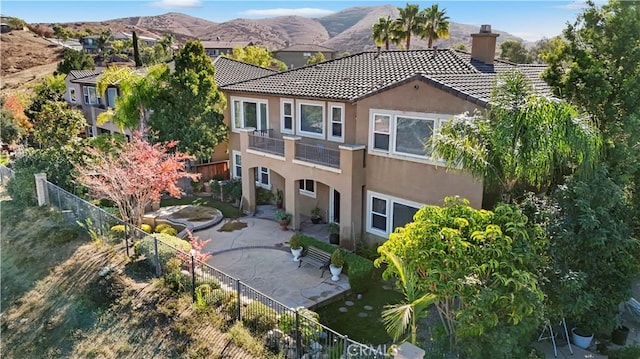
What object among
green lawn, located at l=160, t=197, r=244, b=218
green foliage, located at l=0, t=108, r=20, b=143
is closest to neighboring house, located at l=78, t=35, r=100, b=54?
green foliage, located at l=0, t=108, r=20, b=143

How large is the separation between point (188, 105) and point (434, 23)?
31662 millimetres

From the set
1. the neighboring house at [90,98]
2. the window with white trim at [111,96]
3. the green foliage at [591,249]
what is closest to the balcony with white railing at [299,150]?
the green foliage at [591,249]

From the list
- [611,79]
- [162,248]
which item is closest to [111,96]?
[162,248]

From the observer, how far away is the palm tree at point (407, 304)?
8.93 meters

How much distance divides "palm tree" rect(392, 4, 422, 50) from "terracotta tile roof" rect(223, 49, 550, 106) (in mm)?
24740

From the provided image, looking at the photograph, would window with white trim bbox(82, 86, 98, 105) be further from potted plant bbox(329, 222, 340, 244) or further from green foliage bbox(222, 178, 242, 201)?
potted plant bbox(329, 222, 340, 244)

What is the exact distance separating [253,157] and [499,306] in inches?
630

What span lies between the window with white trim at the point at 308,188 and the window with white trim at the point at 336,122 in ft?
10.7

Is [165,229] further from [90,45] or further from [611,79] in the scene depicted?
[90,45]

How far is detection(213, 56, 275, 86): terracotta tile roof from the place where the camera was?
99.6 ft

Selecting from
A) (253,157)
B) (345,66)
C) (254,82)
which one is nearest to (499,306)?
(253,157)

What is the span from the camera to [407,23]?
159 ft

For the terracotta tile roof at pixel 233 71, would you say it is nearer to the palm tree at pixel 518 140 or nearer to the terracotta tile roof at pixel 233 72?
the terracotta tile roof at pixel 233 72

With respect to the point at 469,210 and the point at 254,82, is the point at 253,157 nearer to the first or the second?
the point at 254,82
